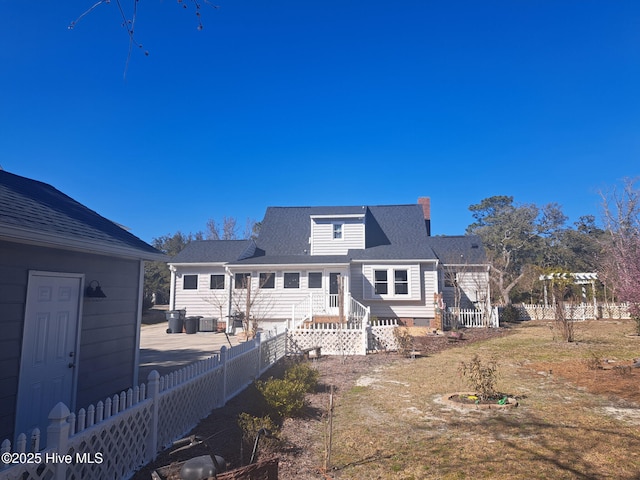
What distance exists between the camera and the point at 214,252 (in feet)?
75.5

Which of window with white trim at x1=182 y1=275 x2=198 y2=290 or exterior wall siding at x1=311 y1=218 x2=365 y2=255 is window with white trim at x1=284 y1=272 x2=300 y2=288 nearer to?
exterior wall siding at x1=311 y1=218 x2=365 y2=255

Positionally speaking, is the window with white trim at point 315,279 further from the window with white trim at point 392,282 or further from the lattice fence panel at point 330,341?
the lattice fence panel at point 330,341

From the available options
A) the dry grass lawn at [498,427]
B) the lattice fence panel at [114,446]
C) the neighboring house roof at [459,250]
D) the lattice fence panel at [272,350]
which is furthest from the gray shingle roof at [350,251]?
the lattice fence panel at [114,446]

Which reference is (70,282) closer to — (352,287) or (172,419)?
(172,419)

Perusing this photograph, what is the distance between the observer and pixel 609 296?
26.6 meters

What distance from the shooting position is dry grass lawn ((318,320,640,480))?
4.68 meters

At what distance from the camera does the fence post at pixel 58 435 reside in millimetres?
3225

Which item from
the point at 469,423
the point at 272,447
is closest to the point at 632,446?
the point at 469,423

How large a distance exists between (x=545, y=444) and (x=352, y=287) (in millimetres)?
15429

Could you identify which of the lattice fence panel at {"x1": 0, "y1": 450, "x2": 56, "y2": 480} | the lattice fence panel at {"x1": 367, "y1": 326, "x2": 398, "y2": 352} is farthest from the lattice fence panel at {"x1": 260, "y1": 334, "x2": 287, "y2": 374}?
the lattice fence panel at {"x1": 0, "y1": 450, "x2": 56, "y2": 480}

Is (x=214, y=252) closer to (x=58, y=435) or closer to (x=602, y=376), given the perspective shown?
(x=602, y=376)

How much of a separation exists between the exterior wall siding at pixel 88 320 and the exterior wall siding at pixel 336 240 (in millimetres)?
14855

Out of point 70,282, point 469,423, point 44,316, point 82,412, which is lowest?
point 469,423

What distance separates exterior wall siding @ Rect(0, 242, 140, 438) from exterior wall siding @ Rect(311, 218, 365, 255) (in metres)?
14.9
